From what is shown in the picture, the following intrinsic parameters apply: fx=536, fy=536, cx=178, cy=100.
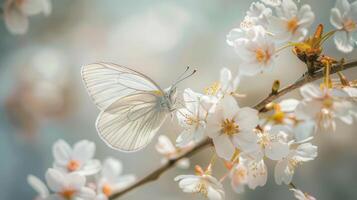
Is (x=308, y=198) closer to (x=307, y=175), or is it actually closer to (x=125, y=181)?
(x=125, y=181)

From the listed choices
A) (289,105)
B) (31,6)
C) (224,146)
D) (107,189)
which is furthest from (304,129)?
(31,6)

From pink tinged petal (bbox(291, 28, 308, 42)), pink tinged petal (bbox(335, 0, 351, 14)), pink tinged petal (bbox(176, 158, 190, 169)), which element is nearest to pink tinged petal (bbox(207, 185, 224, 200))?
pink tinged petal (bbox(176, 158, 190, 169))

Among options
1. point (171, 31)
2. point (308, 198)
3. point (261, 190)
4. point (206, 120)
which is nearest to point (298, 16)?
point (206, 120)

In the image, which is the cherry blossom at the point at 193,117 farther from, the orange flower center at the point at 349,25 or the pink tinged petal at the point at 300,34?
the orange flower center at the point at 349,25

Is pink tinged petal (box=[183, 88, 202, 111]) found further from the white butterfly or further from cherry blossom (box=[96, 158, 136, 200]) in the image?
cherry blossom (box=[96, 158, 136, 200])

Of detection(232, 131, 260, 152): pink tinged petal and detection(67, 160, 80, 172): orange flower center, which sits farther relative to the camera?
detection(67, 160, 80, 172): orange flower center

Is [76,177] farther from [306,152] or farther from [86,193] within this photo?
[306,152]
